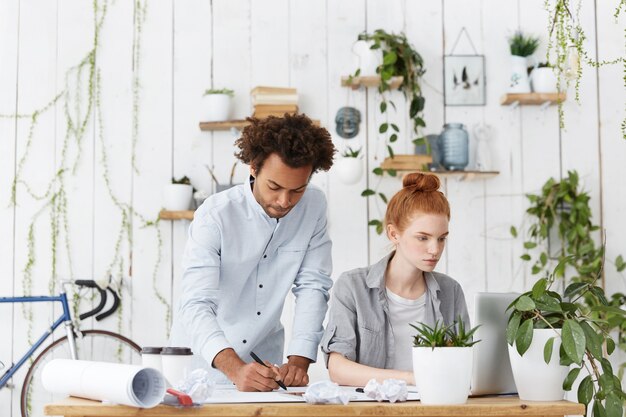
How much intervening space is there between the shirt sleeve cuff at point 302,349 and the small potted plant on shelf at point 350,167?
170cm

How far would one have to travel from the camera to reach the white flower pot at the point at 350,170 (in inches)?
151

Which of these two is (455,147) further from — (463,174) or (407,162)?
(407,162)

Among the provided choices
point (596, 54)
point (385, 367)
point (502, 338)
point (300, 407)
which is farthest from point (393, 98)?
point (300, 407)

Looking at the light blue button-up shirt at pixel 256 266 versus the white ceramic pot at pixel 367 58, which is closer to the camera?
the light blue button-up shirt at pixel 256 266

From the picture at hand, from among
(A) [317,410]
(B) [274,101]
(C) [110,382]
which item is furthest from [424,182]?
(B) [274,101]

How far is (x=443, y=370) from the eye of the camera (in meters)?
1.57

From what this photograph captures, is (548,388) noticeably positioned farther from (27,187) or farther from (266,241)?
(27,187)

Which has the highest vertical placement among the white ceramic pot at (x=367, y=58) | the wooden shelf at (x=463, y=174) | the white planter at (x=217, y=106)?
the white ceramic pot at (x=367, y=58)

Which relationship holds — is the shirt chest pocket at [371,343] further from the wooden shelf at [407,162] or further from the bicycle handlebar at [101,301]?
the bicycle handlebar at [101,301]

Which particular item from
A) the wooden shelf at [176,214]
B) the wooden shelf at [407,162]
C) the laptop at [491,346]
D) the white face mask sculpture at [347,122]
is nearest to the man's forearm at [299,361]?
the laptop at [491,346]

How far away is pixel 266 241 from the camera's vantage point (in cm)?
238

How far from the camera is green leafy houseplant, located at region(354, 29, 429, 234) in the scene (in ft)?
12.6

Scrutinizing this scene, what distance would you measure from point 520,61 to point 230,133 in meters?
1.39

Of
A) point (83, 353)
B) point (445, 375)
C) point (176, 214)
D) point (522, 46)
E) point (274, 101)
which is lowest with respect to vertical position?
point (83, 353)
